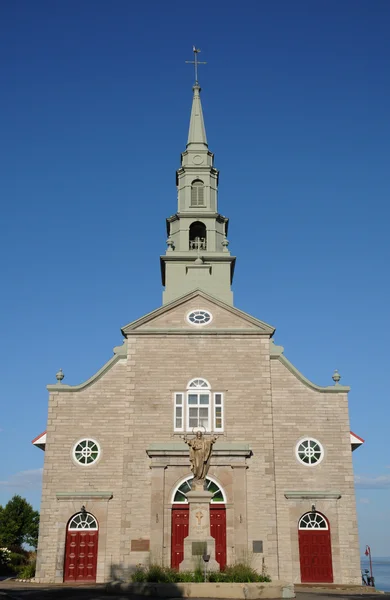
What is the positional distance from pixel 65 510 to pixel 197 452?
8.01m

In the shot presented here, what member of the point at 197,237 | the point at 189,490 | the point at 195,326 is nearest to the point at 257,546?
the point at 189,490

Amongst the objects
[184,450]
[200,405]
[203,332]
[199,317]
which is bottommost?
[184,450]

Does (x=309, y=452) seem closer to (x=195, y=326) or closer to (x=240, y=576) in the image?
(x=195, y=326)

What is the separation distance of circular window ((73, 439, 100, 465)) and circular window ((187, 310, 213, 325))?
7.44 metres

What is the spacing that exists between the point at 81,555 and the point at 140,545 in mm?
2811

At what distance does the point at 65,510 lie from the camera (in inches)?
1103

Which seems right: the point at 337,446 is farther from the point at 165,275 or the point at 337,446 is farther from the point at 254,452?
the point at 165,275

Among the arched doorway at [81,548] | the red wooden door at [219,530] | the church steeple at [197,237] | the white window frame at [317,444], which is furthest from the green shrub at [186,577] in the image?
the church steeple at [197,237]

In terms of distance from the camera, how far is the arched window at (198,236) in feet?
122

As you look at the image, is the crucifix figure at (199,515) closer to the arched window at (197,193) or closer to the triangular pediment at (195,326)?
the triangular pediment at (195,326)

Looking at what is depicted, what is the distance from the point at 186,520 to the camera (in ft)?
89.6

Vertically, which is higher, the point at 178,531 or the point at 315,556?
the point at 178,531

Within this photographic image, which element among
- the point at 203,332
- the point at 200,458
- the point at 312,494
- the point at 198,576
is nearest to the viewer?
the point at 198,576

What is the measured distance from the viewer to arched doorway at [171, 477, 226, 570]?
26688 millimetres
